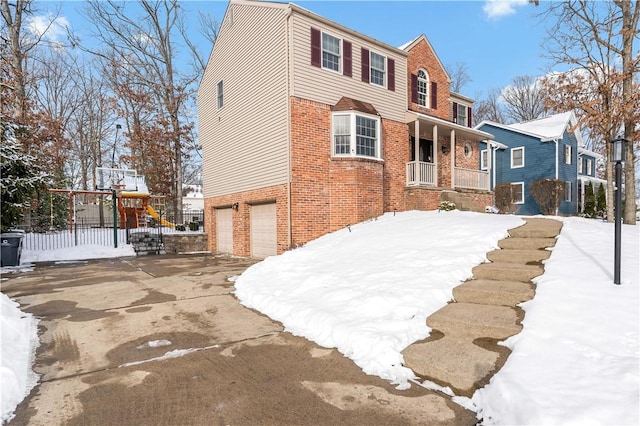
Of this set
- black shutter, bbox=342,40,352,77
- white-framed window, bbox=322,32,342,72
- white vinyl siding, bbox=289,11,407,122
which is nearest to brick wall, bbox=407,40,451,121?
white vinyl siding, bbox=289,11,407,122

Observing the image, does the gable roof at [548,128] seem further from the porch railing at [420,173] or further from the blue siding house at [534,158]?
the porch railing at [420,173]

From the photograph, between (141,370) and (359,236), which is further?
(359,236)

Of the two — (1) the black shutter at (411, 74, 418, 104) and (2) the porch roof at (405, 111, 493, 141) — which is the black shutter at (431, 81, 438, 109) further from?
(2) the porch roof at (405, 111, 493, 141)

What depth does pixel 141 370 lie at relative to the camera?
11.5ft

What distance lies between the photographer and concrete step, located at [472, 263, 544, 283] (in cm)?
510

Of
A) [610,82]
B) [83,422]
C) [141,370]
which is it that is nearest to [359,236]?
[141,370]

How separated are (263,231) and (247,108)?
199 inches

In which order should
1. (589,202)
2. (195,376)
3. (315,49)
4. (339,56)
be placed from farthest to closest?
1. (589,202)
2. (339,56)
3. (315,49)
4. (195,376)

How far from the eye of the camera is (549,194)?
20.8 m

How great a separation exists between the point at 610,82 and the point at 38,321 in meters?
15.5

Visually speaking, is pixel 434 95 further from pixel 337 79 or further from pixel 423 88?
pixel 337 79

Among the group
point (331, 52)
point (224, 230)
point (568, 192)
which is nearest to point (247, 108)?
point (331, 52)

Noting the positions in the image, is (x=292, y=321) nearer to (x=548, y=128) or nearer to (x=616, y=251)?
(x=616, y=251)

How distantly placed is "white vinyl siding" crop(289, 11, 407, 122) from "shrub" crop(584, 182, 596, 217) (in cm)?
1699
